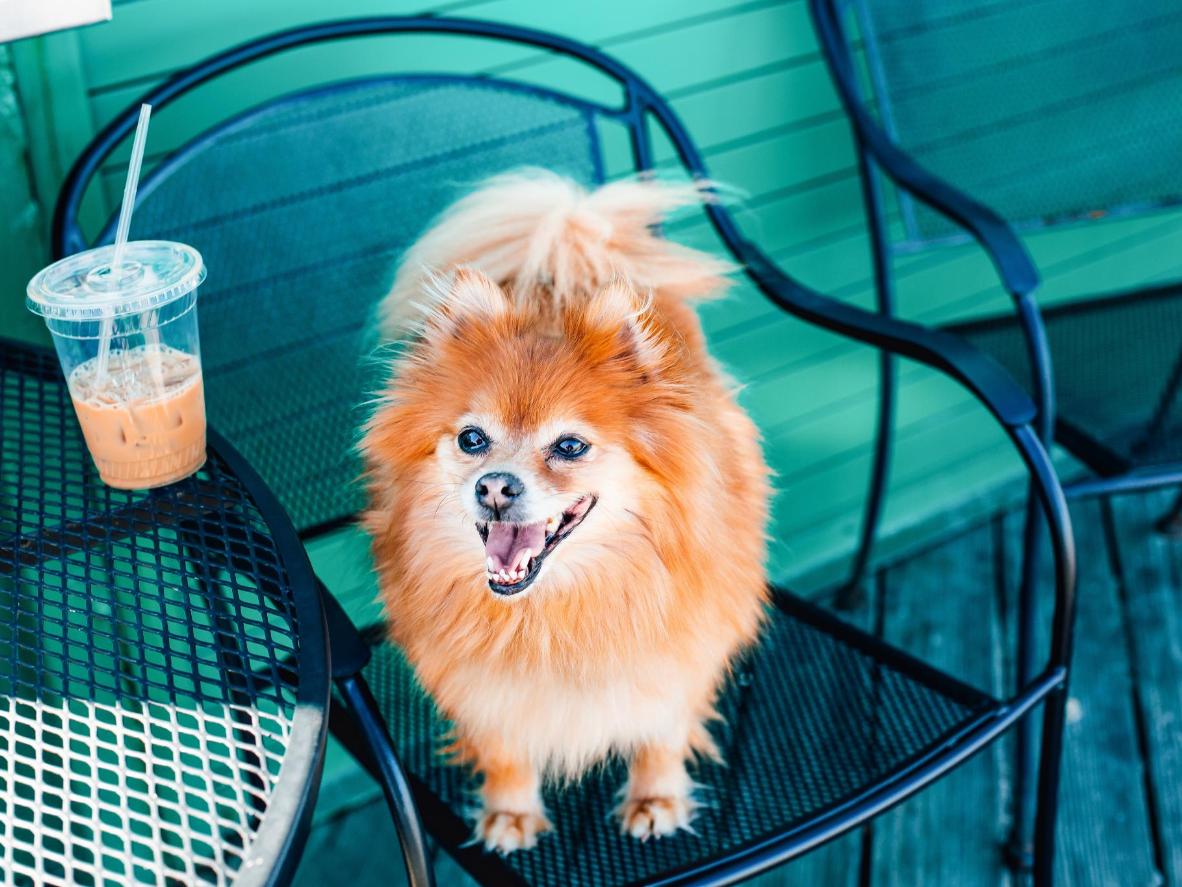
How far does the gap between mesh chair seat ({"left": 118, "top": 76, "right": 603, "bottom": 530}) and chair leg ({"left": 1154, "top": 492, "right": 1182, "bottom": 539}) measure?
1.72m

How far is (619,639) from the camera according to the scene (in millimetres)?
1152

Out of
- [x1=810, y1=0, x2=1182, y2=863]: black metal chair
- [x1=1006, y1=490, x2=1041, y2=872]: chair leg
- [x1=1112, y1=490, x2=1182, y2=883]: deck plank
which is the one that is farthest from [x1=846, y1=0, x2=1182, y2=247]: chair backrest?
[x1=1112, y1=490, x2=1182, y2=883]: deck plank

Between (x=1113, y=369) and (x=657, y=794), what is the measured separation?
1.09 m

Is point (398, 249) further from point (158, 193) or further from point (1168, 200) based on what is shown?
point (1168, 200)

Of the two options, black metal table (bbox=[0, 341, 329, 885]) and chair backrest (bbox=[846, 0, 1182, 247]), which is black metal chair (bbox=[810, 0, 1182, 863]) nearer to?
chair backrest (bbox=[846, 0, 1182, 247])

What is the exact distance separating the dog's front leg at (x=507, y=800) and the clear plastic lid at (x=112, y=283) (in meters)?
0.59

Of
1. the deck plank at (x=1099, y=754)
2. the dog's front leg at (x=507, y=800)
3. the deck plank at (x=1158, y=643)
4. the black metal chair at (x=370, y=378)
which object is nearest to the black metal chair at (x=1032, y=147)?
the deck plank at (x=1099, y=754)

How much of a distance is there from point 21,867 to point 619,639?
1.99ft

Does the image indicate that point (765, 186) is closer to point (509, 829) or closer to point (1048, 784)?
point (1048, 784)

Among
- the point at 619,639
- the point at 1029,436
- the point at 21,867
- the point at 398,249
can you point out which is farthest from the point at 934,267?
the point at 21,867

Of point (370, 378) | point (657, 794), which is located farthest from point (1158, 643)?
point (370, 378)

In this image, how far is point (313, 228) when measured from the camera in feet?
4.80

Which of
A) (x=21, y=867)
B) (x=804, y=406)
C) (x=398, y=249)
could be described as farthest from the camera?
(x=804, y=406)

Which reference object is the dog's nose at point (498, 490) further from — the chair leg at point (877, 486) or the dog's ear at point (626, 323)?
the chair leg at point (877, 486)
